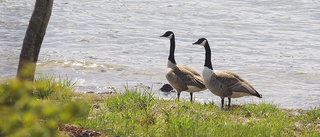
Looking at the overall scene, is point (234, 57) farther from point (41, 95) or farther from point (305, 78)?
point (41, 95)

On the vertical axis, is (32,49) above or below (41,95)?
above

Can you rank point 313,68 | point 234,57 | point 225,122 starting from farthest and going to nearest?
point 234,57, point 313,68, point 225,122

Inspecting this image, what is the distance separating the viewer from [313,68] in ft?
49.5

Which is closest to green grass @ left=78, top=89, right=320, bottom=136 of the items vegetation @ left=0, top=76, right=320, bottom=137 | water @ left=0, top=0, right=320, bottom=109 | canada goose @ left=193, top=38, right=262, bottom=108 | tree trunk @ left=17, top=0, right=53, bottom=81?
vegetation @ left=0, top=76, right=320, bottom=137

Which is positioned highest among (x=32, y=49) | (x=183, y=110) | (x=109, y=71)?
(x=32, y=49)

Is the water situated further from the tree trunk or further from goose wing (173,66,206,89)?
the tree trunk

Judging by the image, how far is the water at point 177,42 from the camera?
13.5 m

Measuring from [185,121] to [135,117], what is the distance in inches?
37.2

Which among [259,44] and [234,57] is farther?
[259,44]

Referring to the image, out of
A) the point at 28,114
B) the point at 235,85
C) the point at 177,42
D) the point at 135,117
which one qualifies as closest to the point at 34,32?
the point at 135,117

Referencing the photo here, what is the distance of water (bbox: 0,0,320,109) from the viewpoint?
533 inches

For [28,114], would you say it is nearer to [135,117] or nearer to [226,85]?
[135,117]

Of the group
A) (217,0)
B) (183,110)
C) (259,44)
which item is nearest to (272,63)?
(259,44)

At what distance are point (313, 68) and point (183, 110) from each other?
29.8ft
